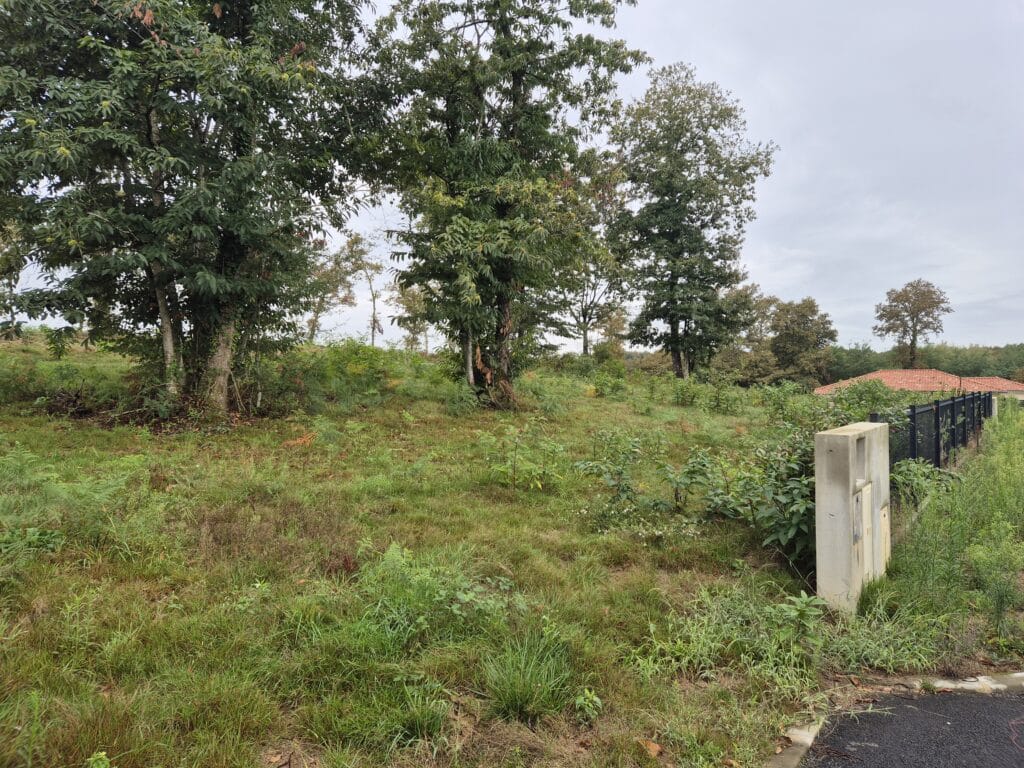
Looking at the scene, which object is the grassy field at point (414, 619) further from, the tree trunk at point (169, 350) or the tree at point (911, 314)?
the tree at point (911, 314)

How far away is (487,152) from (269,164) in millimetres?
4304

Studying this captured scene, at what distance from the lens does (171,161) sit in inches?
272

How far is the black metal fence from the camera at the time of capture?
17.4ft

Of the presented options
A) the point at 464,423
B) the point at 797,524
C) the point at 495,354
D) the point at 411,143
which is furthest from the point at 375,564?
the point at 411,143

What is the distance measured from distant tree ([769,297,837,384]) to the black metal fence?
1286 inches

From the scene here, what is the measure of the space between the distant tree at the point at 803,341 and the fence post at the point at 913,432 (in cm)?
3736

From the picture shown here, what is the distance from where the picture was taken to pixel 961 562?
13.2ft

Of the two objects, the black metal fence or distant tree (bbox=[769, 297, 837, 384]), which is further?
distant tree (bbox=[769, 297, 837, 384])

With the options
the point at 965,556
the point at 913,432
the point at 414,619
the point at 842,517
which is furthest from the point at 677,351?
the point at 414,619

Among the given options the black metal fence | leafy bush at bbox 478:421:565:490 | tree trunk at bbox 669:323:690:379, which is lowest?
leafy bush at bbox 478:421:565:490

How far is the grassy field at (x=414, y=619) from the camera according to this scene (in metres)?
2.14

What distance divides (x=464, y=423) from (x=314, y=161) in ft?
18.3

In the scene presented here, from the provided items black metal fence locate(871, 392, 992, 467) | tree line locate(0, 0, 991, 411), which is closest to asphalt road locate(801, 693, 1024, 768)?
black metal fence locate(871, 392, 992, 467)

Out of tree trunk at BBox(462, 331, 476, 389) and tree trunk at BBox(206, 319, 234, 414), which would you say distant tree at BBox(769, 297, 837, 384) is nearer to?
tree trunk at BBox(462, 331, 476, 389)
